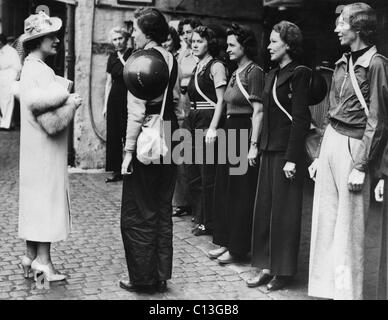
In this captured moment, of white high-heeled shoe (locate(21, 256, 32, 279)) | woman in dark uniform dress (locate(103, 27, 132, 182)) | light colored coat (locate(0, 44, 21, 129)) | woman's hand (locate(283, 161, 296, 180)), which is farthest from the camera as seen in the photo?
light colored coat (locate(0, 44, 21, 129))

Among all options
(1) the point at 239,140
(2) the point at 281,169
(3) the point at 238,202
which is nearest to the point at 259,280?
(3) the point at 238,202

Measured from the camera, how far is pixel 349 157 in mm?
4551

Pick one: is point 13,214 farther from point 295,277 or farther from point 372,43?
point 372,43

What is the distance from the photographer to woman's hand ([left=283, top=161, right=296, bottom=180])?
5129mm

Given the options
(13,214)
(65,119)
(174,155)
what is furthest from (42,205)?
(13,214)

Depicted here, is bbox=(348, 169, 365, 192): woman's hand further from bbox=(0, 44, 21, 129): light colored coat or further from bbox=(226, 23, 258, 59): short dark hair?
bbox=(0, 44, 21, 129): light colored coat

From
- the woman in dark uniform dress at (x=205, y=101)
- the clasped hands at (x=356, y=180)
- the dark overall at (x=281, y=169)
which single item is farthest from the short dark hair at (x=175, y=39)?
the clasped hands at (x=356, y=180)

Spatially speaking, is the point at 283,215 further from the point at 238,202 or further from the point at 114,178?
the point at 114,178

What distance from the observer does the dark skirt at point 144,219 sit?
5059 millimetres

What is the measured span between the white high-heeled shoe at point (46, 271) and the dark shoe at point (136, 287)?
55 centimetres

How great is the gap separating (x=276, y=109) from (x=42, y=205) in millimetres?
1996

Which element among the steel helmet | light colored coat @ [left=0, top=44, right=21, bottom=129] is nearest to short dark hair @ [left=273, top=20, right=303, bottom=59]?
the steel helmet

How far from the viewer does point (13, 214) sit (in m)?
7.61

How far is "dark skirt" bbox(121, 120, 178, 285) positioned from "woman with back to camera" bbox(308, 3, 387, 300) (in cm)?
120
